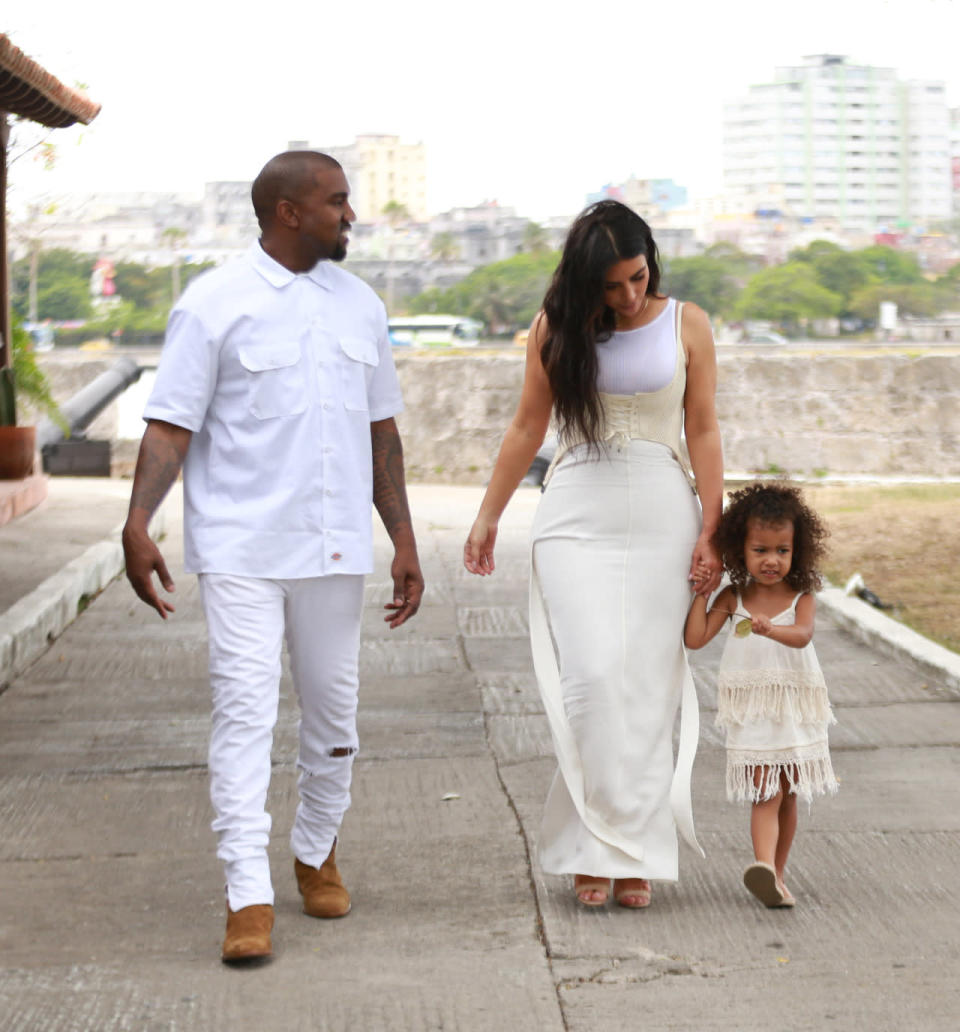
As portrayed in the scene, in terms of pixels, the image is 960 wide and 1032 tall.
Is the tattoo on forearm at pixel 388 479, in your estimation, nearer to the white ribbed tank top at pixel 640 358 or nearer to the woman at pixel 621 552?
the woman at pixel 621 552

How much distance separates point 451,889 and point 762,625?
1.03 metres

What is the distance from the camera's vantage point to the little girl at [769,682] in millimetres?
3688

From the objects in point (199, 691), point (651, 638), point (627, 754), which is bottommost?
point (199, 691)

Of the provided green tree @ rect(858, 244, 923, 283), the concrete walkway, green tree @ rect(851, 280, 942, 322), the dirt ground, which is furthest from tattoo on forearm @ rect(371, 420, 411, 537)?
green tree @ rect(858, 244, 923, 283)

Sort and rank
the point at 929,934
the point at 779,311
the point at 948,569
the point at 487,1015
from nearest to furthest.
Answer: the point at 487,1015 → the point at 929,934 → the point at 948,569 → the point at 779,311

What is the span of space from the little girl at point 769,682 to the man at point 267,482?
0.87 meters

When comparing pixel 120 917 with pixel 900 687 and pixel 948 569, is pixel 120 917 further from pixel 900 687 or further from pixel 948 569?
pixel 948 569

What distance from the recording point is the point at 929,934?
3.53 meters

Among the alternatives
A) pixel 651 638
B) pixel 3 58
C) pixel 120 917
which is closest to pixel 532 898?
pixel 651 638

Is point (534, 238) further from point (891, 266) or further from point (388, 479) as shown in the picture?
point (388, 479)

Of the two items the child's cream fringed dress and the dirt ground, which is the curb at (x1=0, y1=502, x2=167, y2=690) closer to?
the child's cream fringed dress

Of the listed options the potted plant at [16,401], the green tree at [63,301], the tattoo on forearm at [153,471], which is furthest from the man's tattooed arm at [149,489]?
the green tree at [63,301]

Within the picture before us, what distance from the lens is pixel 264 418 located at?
11.4ft

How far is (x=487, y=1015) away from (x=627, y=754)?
0.83m
